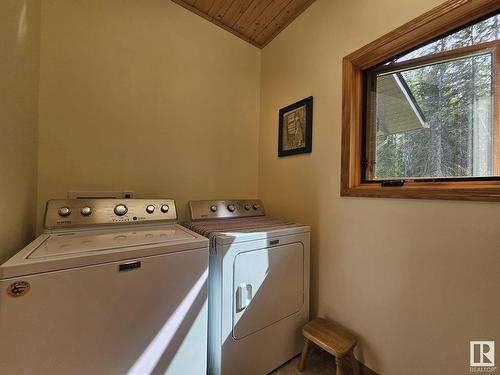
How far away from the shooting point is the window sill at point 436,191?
0.90 metres

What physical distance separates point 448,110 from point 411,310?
3.49ft

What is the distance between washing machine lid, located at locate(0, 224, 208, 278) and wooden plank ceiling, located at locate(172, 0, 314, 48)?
1.94 meters

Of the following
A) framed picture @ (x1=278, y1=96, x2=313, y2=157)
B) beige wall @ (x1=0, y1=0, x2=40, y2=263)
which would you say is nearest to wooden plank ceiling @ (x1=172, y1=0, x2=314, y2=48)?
framed picture @ (x1=278, y1=96, x2=313, y2=157)

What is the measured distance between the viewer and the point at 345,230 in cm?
145

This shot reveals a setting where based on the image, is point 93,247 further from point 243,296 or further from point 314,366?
point 314,366

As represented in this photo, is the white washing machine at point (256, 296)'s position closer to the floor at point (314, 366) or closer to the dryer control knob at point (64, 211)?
the floor at point (314, 366)

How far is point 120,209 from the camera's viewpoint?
1.32 m

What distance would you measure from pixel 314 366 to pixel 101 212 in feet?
5.45

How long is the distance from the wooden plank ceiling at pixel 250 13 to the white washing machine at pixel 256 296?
72.4 inches

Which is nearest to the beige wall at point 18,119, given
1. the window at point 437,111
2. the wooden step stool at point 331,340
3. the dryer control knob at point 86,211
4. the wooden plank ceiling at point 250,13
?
the dryer control knob at point 86,211

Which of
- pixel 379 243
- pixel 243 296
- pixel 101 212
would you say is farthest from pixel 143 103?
pixel 379 243

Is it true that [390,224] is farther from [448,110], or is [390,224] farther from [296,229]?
[448,110]

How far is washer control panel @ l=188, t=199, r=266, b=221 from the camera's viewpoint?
1.70 m

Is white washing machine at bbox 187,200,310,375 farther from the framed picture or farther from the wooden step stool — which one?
the framed picture
